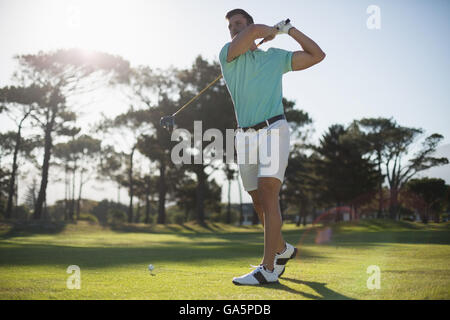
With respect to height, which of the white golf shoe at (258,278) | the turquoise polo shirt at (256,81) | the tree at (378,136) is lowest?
the white golf shoe at (258,278)

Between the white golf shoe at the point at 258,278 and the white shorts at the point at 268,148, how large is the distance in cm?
86

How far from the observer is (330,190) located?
5288 cm

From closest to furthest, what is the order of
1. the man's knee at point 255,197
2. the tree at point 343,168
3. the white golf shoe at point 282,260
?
the white golf shoe at point 282,260 < the man's knee at point 255,197 < the tree at point 343,168

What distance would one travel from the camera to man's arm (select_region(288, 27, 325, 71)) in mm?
3955

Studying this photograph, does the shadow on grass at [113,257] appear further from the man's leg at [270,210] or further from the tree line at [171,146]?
the tree line at [171,146]

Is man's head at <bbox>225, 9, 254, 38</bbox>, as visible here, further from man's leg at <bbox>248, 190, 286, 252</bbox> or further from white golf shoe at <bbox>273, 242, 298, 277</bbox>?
white golf shoe at <bbox>273, 242, 298, 277</bbox>

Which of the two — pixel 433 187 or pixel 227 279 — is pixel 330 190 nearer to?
pixel 433 187

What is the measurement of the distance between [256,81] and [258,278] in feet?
6.09

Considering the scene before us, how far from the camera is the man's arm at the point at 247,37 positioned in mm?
3766

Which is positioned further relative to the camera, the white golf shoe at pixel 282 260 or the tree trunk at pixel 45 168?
the tree trunk at pixel 45 168

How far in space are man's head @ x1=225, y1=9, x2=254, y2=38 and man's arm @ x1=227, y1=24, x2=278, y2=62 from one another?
1.25ft

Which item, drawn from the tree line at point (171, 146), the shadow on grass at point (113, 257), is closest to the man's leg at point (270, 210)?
the shadow on grass at point (113, 257)

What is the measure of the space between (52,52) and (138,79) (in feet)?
34.5
